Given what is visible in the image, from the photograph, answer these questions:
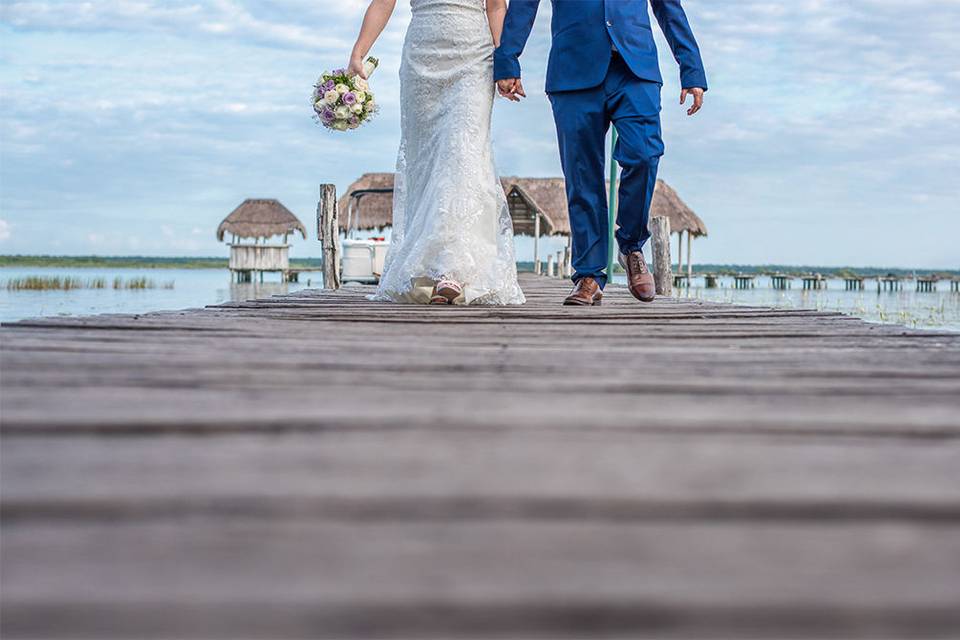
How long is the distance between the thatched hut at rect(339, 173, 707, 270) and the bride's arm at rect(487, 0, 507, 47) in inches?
837

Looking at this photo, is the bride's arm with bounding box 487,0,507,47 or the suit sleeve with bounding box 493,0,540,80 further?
the bride's arm with bounding box 487,0,507,47

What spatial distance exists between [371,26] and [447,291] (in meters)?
1.57

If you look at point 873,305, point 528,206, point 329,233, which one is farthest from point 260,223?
point 329,233

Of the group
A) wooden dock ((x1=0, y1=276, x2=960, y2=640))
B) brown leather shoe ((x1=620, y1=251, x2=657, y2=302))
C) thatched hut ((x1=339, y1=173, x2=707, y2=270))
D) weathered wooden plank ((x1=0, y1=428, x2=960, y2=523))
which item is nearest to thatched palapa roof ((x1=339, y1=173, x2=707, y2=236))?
thatched hut ((x1=339, y1=173, x2=707, y2=270))

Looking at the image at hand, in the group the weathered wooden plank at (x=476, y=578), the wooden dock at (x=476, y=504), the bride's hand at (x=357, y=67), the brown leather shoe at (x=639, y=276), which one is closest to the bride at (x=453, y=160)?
the bride's hand at (x=357, y=67)

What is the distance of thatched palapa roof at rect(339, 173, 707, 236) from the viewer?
94.0ft

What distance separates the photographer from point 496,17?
5289 millimetres

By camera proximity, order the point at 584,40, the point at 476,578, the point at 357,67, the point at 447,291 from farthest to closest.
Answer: the point at 357,67 < the point at 447,291 < the point at 584,40 < the point at 476,578

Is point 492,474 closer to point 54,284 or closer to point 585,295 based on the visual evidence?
point 585,295

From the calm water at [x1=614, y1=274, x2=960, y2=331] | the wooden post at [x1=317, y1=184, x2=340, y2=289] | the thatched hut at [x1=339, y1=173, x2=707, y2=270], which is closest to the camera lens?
the wooden post at [x1=317, y1=184, x2=340, y2=289]

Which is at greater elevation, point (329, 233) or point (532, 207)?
point (532, 207)

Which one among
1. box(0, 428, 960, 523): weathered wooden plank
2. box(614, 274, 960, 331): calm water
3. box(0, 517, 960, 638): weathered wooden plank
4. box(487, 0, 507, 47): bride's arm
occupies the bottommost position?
box(614, 274, 960, 331): calm water

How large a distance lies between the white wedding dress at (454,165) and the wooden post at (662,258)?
5190 millimetres

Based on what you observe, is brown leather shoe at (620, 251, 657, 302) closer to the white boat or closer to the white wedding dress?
the white wedding dress
